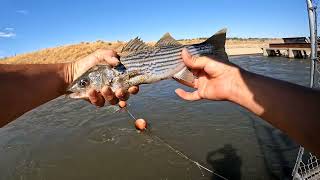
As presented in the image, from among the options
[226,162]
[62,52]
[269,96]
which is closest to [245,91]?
[269,96]

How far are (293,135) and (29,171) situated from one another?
9.89m

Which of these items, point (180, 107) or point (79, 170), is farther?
point (180, 107)

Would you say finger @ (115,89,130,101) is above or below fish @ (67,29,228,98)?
below

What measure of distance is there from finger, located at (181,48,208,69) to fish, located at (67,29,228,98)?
0.98ft

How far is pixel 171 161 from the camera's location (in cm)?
999

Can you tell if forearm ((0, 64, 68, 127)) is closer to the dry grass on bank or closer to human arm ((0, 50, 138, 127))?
human arm ((0, 50, 138, 127))

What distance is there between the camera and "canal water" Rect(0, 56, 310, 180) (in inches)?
369

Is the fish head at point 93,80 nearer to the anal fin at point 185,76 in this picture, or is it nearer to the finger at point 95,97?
the finger at point 95,97

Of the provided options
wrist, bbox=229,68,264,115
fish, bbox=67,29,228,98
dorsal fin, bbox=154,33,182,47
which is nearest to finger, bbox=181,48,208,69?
fish, bbox=67,29,228,98

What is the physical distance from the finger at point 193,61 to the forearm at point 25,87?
198cm

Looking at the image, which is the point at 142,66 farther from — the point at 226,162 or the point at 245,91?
the point at 226,162

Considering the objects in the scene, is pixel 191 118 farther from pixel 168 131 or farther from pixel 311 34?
pixel 311 34

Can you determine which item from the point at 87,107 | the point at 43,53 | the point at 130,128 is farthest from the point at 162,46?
the point at 43,53

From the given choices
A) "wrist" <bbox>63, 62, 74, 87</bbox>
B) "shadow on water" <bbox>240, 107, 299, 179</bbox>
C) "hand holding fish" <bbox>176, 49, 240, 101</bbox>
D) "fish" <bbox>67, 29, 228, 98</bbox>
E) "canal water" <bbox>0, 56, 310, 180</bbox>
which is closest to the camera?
"hand holding fish" <bbox>176, 49, 240, 101</bbox>
